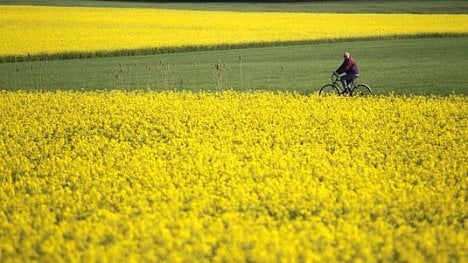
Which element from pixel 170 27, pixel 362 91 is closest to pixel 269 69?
pixel 362 91

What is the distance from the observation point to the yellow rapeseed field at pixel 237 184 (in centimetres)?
938

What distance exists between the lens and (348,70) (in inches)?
942

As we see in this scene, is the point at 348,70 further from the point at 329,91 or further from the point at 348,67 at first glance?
the point at 329,91

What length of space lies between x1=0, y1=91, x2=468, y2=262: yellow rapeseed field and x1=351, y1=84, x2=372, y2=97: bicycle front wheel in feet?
9.16

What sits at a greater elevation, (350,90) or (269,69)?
(269,69)

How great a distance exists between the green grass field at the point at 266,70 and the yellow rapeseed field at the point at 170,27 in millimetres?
4085

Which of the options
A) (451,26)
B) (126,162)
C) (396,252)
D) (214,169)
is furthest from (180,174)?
(451,26)

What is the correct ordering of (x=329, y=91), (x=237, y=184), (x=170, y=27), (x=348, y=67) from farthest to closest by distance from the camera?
(x=170, y=27) < (x=329, y=91) < (x=348, y=67) < (x=237, y=184)

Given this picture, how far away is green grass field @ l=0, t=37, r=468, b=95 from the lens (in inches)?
1180

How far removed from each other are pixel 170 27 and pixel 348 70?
1551 inches

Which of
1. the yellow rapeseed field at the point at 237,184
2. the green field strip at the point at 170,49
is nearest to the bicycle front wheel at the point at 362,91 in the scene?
the yellow rapeseed field at the point at 237,184

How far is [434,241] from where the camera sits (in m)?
9.39

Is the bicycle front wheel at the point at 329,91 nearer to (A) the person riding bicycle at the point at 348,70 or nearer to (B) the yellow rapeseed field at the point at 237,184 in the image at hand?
(A) the person riding bicycle at the point at 348,70

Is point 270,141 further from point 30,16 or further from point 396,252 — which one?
point 30,16
